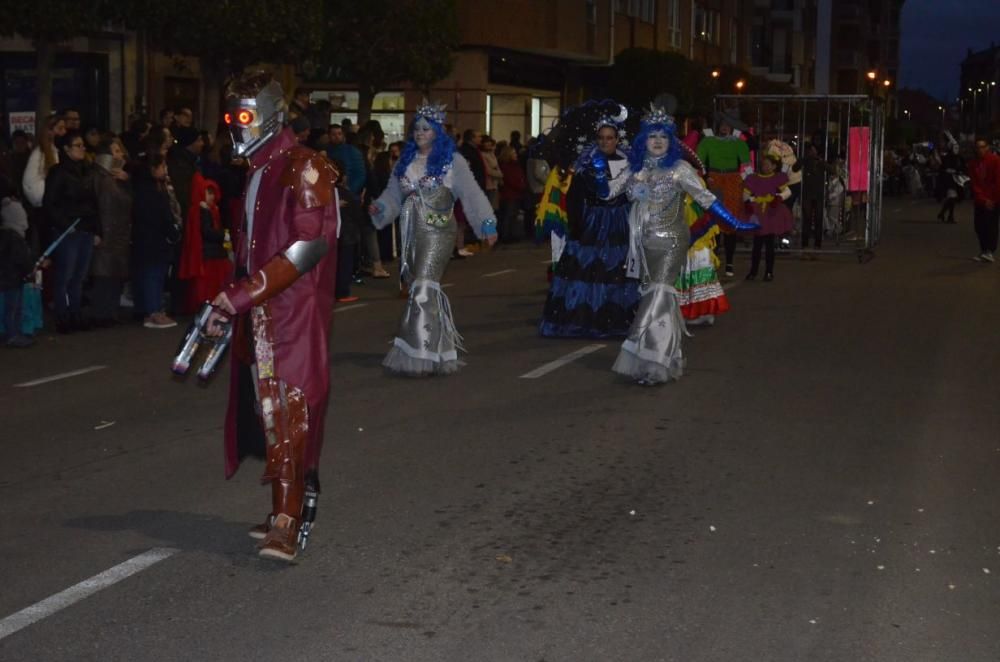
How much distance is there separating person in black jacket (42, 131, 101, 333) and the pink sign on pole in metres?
12.7

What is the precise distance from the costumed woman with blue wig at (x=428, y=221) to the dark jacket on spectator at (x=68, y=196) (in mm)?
3779

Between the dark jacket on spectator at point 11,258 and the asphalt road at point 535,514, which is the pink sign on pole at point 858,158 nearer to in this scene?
the asphalt road at point 535,514

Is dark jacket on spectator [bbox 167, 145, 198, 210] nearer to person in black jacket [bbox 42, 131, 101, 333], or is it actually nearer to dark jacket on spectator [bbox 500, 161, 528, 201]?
person in black jacket [bbox 42, 131, 101, 333]

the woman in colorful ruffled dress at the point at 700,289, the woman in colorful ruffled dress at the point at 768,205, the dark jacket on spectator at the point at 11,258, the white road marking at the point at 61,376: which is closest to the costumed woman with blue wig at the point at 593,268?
the woman in colorful ruffled dress at the point at 700,289

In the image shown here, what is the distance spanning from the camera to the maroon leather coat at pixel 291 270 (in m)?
5.94

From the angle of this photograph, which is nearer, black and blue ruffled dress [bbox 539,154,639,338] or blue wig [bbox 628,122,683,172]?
blue wig [bbox 628,122,683,172]

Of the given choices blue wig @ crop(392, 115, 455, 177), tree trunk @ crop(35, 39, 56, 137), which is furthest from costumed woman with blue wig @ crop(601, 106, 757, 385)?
tree trunk @ crop(35, 39, 56, 137)

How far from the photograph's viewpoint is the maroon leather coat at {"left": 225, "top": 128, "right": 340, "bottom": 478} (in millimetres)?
5938

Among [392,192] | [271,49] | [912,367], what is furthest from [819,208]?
[392,192]

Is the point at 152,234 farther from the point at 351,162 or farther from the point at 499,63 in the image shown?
the point at 499,63

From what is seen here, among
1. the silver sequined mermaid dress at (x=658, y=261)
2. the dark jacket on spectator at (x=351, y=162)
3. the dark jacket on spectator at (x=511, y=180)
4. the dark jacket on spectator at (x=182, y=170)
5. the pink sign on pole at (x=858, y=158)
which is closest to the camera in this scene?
the silver sequined mermaid dress at (x=658, y=261)

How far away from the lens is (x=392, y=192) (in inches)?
440

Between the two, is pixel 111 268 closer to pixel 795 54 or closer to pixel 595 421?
pixel 595 421

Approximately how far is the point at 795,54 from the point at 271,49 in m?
64.1
